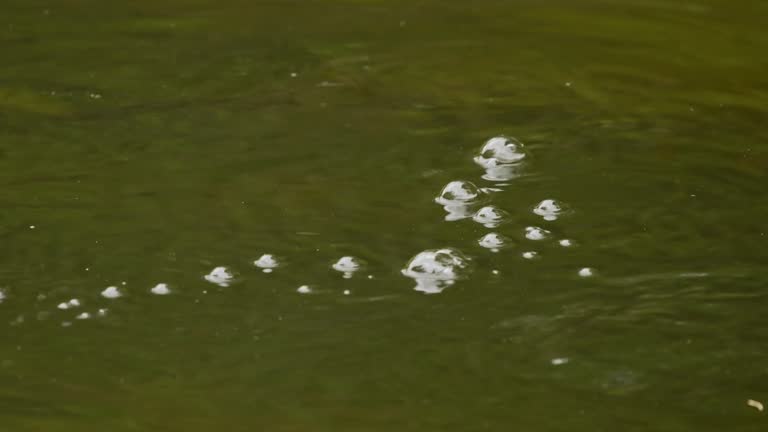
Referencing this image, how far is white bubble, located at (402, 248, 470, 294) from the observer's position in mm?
1407

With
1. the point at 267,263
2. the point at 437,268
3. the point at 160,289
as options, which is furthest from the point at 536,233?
the point at 160,289

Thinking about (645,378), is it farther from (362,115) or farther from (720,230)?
(362,115)

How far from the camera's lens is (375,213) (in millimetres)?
1593

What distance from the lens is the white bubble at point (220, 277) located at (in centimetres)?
142

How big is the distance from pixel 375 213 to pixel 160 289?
362mm

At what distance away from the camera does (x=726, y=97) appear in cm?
196

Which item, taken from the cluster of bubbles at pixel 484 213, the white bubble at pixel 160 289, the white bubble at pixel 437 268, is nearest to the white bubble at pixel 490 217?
the cluster of bubbles at pixel 484 213

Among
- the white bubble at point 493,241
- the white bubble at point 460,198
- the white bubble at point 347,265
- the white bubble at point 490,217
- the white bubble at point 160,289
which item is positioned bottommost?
the white bubble at point 160,289

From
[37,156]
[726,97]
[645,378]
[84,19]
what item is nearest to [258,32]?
[84,19]

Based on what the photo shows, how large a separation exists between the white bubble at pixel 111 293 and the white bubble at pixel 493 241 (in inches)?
19.9

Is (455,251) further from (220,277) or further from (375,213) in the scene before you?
(220,277)

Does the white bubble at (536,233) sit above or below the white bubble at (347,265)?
above

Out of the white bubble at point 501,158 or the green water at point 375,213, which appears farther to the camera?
the white bubble at point 501,158

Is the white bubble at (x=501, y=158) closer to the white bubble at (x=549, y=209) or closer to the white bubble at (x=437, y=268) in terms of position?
the white bubble at (x=549, y=209)
